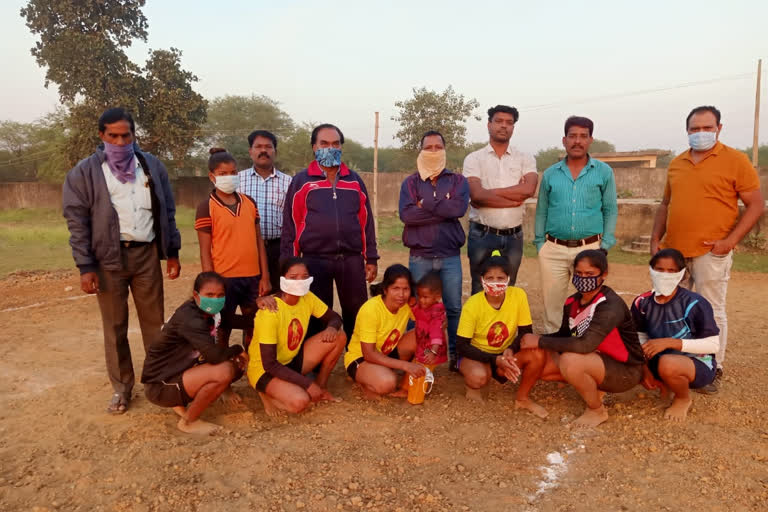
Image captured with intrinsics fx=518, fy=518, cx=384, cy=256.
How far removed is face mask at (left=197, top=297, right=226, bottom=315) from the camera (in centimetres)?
354

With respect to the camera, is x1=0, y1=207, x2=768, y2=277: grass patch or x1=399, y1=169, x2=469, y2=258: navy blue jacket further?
x1=0, y1=207, x2=768, y2=277: grass patch

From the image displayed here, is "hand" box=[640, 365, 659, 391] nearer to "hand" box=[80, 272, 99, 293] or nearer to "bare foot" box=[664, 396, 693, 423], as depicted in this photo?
"bare foot" box=[664, 396, 693, 423]

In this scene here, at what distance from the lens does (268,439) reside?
3.44 metres

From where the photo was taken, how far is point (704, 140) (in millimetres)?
4070

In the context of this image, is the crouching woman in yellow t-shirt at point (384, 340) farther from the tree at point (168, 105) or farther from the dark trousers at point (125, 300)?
the tree at point (168, 105)

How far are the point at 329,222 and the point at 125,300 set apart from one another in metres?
1.65

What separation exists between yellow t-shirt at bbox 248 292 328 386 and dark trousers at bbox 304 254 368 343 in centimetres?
24

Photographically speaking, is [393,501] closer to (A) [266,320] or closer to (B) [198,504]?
(B) [198,504]

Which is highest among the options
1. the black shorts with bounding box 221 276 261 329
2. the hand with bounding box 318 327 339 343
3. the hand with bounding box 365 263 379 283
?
the hand with bounding box 365 263 379 283

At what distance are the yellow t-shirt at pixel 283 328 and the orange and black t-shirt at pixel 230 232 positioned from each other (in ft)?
1.52

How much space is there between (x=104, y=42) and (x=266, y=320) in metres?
20.9

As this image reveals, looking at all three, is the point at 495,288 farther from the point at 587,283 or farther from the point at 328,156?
Answer: the point at 328,156

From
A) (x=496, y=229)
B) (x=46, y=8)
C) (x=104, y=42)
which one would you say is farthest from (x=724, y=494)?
(x=46, y=8)

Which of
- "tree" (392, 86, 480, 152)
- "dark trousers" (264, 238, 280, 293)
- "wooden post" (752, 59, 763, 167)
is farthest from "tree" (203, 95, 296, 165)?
"dark trousers" (264, 238, 280, 293)
